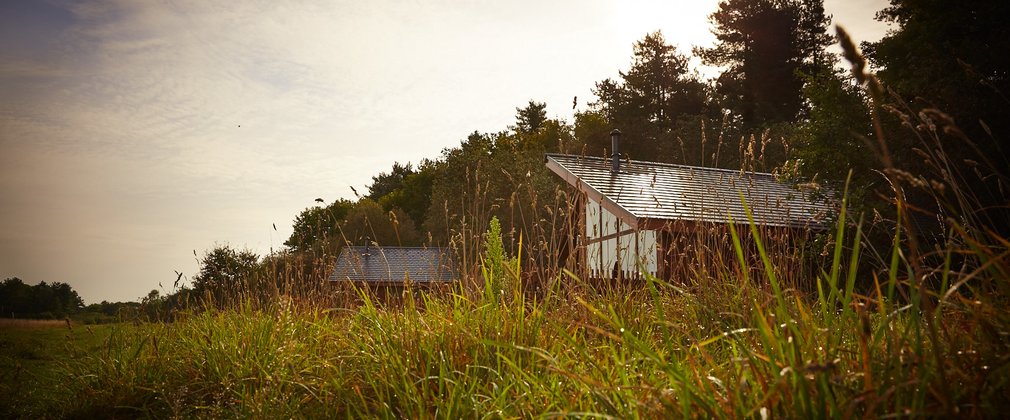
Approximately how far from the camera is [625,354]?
2.72m

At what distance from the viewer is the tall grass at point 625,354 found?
4.86 ft

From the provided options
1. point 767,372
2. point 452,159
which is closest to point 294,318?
point 767,372

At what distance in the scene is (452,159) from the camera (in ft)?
120

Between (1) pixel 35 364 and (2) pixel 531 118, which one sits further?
(2) pixel 531 118

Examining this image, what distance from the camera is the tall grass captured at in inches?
58.4

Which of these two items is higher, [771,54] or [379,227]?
[771,54]

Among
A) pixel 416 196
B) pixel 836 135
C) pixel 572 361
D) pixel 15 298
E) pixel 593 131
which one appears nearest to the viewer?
pixel 572 361

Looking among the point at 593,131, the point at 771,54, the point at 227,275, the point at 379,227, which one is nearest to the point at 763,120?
the point at 771,54

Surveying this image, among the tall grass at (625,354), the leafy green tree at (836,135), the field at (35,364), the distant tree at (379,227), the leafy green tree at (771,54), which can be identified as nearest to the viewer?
the tall grass at (625,354)

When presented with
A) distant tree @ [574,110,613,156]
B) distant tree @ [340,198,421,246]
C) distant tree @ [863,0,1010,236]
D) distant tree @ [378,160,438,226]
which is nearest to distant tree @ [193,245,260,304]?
distant tree @ [863,0,1010,236]

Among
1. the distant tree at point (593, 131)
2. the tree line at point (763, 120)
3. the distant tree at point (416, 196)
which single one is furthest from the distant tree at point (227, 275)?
the distant tree at point (416, 196)

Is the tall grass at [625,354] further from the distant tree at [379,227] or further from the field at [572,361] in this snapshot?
the distant tree at [379,227]

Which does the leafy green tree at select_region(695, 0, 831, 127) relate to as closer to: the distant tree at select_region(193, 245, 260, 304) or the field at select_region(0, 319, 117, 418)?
the distant tree at select_region(193, 245, 260, 304)

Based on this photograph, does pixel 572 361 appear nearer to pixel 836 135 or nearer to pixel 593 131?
pixel 836 135
